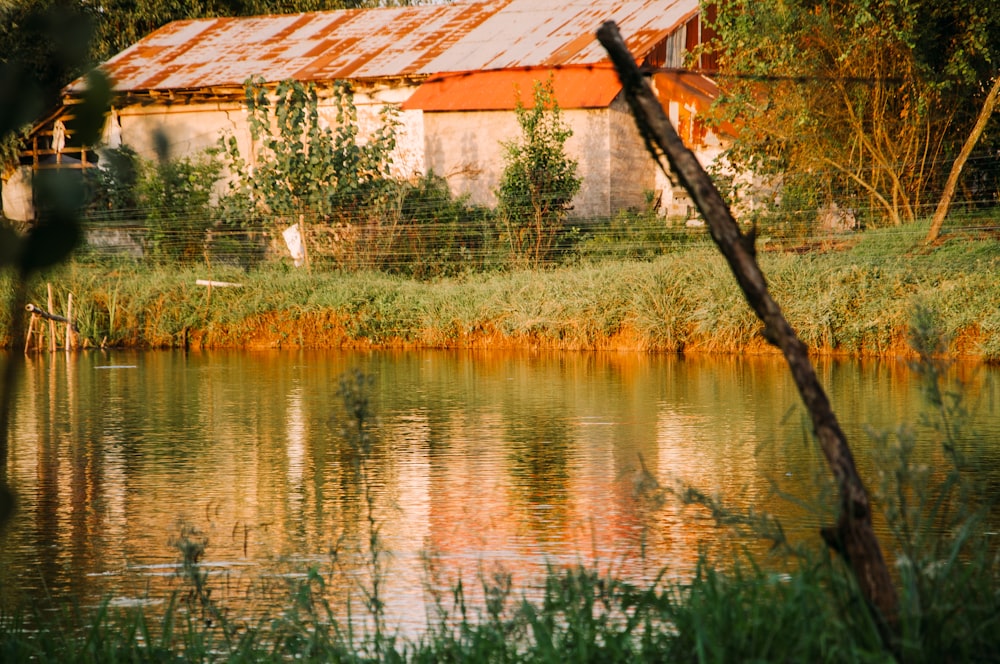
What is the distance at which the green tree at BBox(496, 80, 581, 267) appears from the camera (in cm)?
2114

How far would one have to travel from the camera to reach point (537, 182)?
23.4 meters

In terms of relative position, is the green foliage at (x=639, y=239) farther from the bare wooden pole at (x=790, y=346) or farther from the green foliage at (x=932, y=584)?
the bare wooden pole at (x=790, y=346)

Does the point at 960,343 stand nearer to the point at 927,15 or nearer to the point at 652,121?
the point at 927,15

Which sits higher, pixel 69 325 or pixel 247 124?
pixel 247 124

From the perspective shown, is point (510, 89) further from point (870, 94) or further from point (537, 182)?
point (870, 94)

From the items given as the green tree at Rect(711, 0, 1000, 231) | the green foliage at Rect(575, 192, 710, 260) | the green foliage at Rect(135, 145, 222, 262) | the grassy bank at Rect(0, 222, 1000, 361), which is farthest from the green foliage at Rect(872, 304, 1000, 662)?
the green foliage at Rect(135, 145, 222, 262)

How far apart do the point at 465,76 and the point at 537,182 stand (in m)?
4.76

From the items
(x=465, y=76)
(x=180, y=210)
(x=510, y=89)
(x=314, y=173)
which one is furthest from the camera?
(x=465, y=76)

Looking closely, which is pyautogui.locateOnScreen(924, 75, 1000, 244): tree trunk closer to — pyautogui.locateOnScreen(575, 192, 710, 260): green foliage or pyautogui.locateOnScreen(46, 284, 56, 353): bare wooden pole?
pyautogui.locateOnScreen(575, 192, 710, 260): green foliage

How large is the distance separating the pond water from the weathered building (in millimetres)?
9519

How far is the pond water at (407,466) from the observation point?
6.43 m

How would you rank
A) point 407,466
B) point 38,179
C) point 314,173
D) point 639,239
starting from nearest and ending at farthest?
point 38,179
point 407,466
point 639,239
point 314,173

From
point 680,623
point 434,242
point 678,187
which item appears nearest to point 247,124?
point 678,187

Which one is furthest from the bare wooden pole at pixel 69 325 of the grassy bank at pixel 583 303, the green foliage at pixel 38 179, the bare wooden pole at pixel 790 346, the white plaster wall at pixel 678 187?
the green foliage at pixel 38 179
